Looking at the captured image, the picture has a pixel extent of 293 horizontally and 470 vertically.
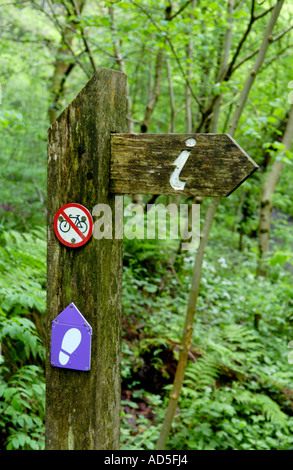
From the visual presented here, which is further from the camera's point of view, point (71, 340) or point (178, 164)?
point (71, 340)

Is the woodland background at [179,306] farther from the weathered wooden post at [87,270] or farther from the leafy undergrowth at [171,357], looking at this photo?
the weathered wooden post at [87,270]

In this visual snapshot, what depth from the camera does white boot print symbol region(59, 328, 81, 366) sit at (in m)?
1.53

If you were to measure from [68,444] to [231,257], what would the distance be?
729cm

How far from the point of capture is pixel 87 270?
1508 mm

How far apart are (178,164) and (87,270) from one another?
529 mm

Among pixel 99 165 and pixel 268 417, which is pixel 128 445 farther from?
pixel 99 165

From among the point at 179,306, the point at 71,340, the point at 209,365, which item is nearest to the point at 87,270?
the point at 71,340

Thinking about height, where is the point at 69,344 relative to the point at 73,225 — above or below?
below

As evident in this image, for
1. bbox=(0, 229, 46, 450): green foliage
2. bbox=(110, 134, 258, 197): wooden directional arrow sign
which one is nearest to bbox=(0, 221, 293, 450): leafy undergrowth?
Answer: bbox=(0, 229, 46, 450): green foliage

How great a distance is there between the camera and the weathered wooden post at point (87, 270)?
1484 mm

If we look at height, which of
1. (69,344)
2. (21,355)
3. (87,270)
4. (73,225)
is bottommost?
(21,355)

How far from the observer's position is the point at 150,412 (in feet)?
12.3

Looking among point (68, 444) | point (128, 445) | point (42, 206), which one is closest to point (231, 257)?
point (42, 206)

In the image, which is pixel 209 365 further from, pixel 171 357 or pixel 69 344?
pixel 69 344
